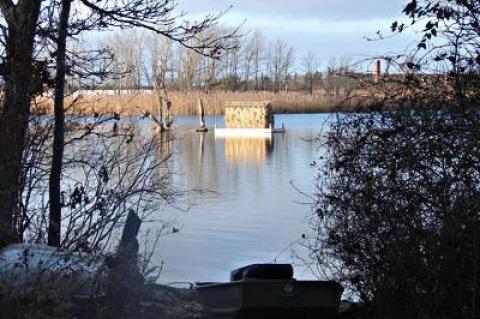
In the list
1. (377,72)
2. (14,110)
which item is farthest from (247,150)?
(377,72)

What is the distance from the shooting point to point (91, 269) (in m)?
6.40

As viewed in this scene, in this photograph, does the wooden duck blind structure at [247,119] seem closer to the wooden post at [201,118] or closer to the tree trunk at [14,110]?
the wooden post at [201,118]

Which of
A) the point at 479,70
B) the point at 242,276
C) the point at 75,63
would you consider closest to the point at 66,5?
the point at 75,63

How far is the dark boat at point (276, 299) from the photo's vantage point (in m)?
5.80

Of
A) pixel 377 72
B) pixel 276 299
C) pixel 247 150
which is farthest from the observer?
pixel 247 150

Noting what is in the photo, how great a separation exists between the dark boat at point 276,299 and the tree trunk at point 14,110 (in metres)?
2.40

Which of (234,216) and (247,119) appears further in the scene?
(247,119)

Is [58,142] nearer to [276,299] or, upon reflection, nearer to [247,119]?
[276,299]

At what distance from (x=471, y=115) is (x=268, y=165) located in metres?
26.0

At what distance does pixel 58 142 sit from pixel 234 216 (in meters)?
9.22

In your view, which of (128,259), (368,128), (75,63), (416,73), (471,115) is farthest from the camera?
(75,63)

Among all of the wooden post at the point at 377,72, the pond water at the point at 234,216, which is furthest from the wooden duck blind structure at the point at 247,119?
the wooden post at the point at 377,72

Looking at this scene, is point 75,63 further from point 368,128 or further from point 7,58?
point 368,128

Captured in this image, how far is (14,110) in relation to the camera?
7195 mm
